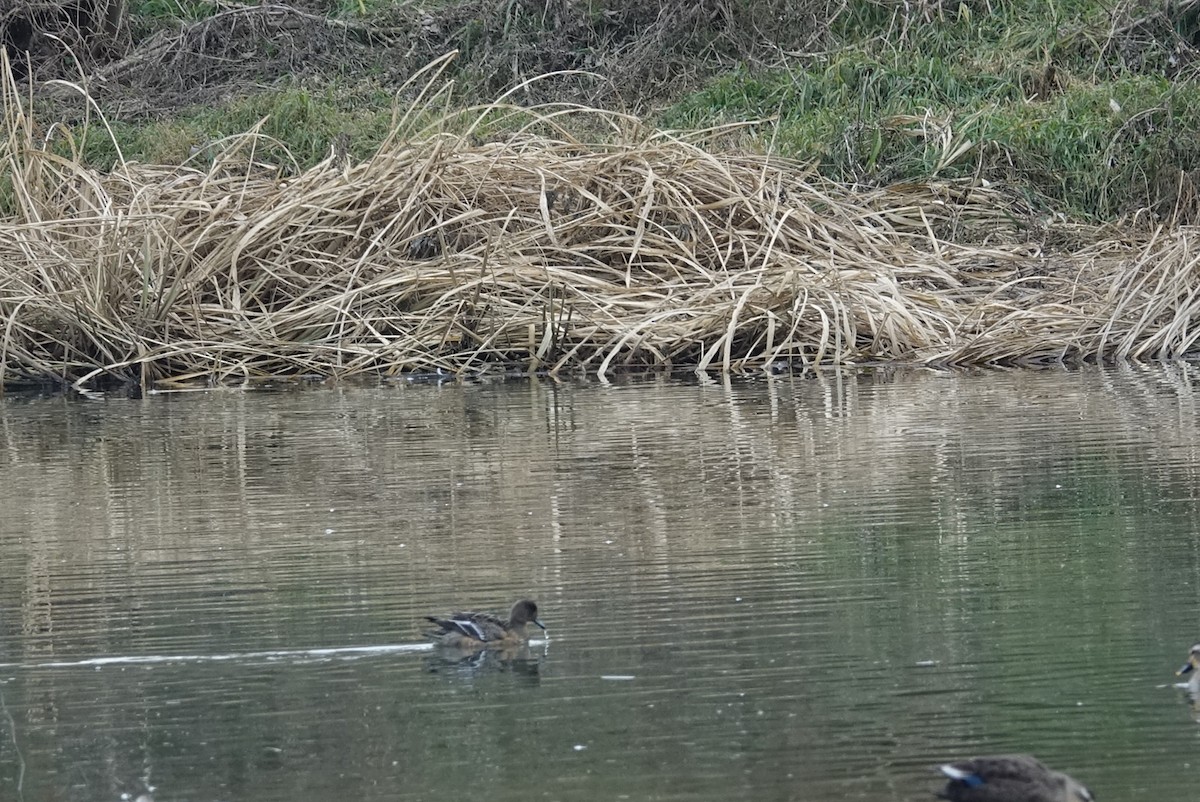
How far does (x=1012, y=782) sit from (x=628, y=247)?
1029 cm

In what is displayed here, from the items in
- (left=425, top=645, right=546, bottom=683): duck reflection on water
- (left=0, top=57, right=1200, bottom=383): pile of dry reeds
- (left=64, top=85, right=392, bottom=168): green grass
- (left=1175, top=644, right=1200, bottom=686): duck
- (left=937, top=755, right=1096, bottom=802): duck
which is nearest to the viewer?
(left=937, top=755, right=1096, bottom=802): duck

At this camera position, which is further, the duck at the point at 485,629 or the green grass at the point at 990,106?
the green grass at the point at 990,106

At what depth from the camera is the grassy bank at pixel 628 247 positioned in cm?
1246

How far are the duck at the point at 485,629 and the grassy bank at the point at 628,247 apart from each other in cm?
725

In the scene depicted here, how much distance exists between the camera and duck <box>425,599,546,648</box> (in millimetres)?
4719

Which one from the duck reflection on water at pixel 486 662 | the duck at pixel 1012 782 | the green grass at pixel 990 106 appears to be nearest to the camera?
the duck at pixel 1012 782

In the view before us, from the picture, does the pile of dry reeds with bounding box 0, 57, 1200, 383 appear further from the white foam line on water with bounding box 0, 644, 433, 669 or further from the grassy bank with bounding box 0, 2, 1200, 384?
the white foam line on water with bounding box 0, 644, 433, 669

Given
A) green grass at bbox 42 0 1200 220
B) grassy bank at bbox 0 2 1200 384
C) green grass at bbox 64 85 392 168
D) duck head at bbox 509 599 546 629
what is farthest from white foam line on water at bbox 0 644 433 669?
green grass at bbox 64 85 392 168

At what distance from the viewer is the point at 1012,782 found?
10.9 ft

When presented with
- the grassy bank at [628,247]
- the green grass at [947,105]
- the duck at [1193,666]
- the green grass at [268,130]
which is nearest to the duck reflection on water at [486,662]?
the duck at [1193,666]

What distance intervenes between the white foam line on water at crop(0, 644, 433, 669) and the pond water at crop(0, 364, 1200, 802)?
0.02 metres

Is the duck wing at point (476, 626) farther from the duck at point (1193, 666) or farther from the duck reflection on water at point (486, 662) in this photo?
the duck at point (1193, 666)

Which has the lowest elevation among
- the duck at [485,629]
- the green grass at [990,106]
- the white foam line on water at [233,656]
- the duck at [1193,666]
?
the duck at [1193,666]

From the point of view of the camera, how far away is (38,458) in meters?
8.87
